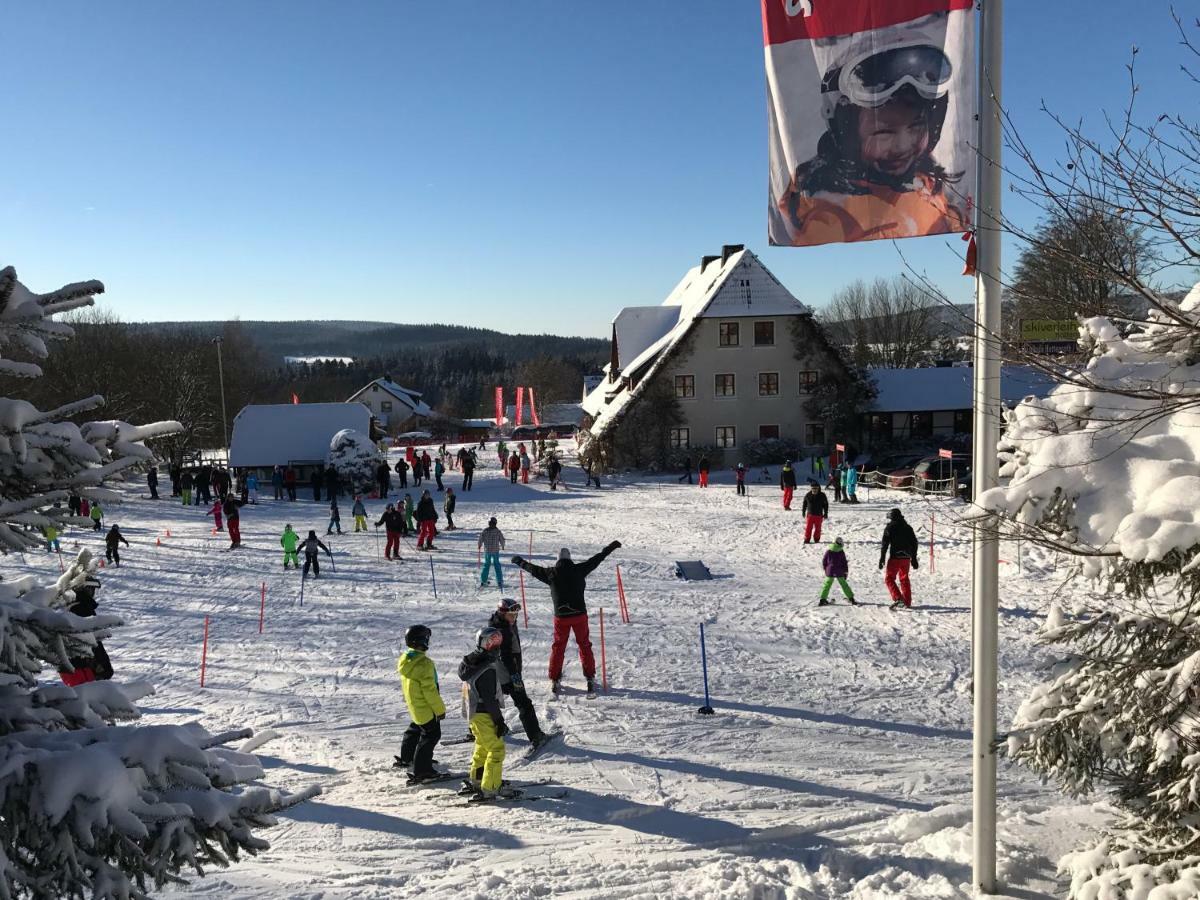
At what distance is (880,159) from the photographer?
226 inches

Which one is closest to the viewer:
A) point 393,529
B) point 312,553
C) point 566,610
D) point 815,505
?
point 566,610

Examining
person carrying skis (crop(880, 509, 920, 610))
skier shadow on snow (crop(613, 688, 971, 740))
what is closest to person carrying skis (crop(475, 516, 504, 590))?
skier shadow on snow (crop(613, 688, 971, 740))

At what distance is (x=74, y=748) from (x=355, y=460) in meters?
32.4

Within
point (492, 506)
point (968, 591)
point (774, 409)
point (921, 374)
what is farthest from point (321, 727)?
point (921, 374)

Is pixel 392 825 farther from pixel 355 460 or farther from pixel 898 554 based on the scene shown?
pixel 355 460

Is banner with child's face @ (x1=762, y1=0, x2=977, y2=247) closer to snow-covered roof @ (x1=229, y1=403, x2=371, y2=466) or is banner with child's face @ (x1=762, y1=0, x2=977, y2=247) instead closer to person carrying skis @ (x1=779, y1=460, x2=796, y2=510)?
person carrying skis @ (x1=779, y1=460, x2=796, y2=510)

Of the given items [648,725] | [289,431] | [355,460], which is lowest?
[648,725]

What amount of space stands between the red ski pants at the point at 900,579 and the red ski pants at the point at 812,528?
21.2 ft

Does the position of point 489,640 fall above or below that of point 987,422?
below

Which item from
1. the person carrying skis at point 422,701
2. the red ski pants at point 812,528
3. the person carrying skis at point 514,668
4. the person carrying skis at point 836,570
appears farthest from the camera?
the red ski pants at point 812,528

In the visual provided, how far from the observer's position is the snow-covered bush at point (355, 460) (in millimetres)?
34312

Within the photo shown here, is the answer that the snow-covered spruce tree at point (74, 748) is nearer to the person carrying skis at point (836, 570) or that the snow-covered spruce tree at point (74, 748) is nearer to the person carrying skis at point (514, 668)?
the person carrying skis at point (514, 668)

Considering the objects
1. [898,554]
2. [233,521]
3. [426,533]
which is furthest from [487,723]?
[233,521]

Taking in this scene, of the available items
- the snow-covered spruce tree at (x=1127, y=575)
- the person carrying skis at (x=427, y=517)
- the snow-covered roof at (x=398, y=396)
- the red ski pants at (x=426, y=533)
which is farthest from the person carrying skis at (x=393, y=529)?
the snow-covered roof at (x=398, y=396)
